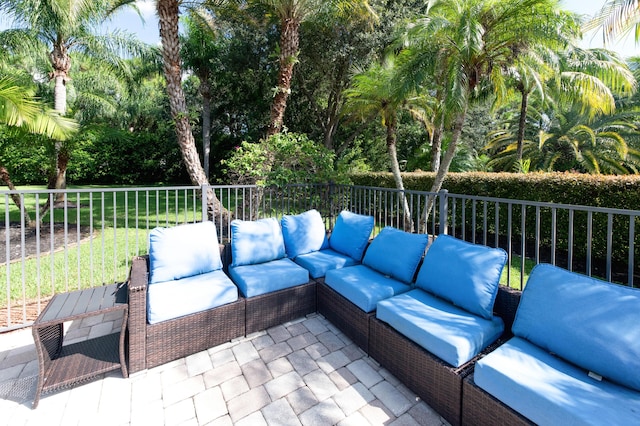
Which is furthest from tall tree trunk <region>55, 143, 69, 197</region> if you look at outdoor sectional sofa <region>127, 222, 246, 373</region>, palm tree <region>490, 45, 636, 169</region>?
palm tree <region>490, 45, 636, 169</region>

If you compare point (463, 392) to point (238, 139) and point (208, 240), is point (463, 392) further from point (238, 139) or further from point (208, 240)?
point (238, 139)

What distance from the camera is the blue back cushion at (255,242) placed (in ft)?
11.6

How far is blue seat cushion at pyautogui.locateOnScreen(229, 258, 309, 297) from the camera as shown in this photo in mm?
3131

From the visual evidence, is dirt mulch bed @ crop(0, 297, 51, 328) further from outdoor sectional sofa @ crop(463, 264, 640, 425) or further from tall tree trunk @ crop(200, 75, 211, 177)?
tall tree trunk @ crop(200, 75, 211, 177)

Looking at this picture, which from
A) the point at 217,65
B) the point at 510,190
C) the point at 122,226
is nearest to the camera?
the point at 510,190

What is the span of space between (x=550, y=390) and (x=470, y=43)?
17.7 ft

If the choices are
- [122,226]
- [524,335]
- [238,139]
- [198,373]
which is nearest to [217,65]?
[238,139]

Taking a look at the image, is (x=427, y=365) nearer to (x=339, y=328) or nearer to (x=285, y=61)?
(x=339, y=328)

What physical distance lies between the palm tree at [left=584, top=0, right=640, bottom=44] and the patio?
24.8 ft

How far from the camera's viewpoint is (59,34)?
8086mm

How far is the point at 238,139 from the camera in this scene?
16.6 m

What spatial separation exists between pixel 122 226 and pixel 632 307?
9761mm

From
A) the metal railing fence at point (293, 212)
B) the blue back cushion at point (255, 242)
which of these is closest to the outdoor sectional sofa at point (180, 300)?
the blue back cushion at point (255, 242)

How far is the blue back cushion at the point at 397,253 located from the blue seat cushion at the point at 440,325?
41 centimetres
